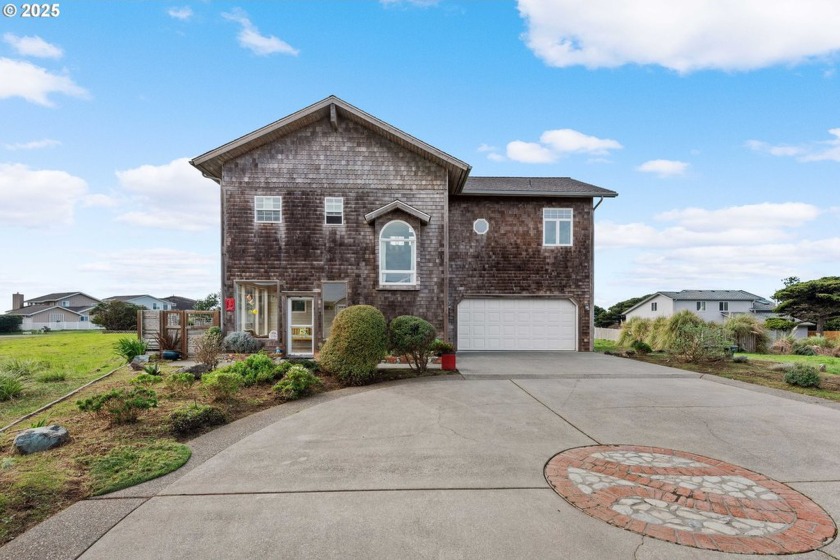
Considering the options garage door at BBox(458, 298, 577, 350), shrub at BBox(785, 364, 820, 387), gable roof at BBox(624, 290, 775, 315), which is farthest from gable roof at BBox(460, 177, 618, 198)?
gable roof at BBox(624, 290, 775, 315)

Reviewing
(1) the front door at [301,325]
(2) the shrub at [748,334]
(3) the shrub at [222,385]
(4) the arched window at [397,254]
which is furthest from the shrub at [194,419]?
(2) the shrub at [748,334]

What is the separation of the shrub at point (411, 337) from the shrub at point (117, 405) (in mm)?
5540

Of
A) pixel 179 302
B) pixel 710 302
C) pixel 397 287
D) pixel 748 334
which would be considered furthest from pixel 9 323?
pixel 710 302

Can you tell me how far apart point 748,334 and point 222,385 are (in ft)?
73.9

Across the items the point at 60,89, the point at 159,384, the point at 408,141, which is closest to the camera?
the point at 159,384

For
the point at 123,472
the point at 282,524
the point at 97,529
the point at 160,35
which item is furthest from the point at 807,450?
the point at 160,35

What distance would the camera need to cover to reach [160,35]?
10.3 metres

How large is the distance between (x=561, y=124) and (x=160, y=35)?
45.9ft

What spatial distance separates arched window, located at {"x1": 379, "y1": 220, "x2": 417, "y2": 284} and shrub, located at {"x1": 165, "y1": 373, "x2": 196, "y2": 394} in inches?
249

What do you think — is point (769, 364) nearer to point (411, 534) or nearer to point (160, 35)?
point (411, 534)

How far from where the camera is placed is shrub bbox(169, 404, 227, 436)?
573 cm

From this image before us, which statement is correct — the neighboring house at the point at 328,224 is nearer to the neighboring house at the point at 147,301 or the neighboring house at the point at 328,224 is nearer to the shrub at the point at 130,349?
the shrub at the point at 130,349

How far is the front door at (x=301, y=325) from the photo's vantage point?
1318 cm

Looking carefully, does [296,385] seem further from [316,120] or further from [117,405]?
[316,120]
